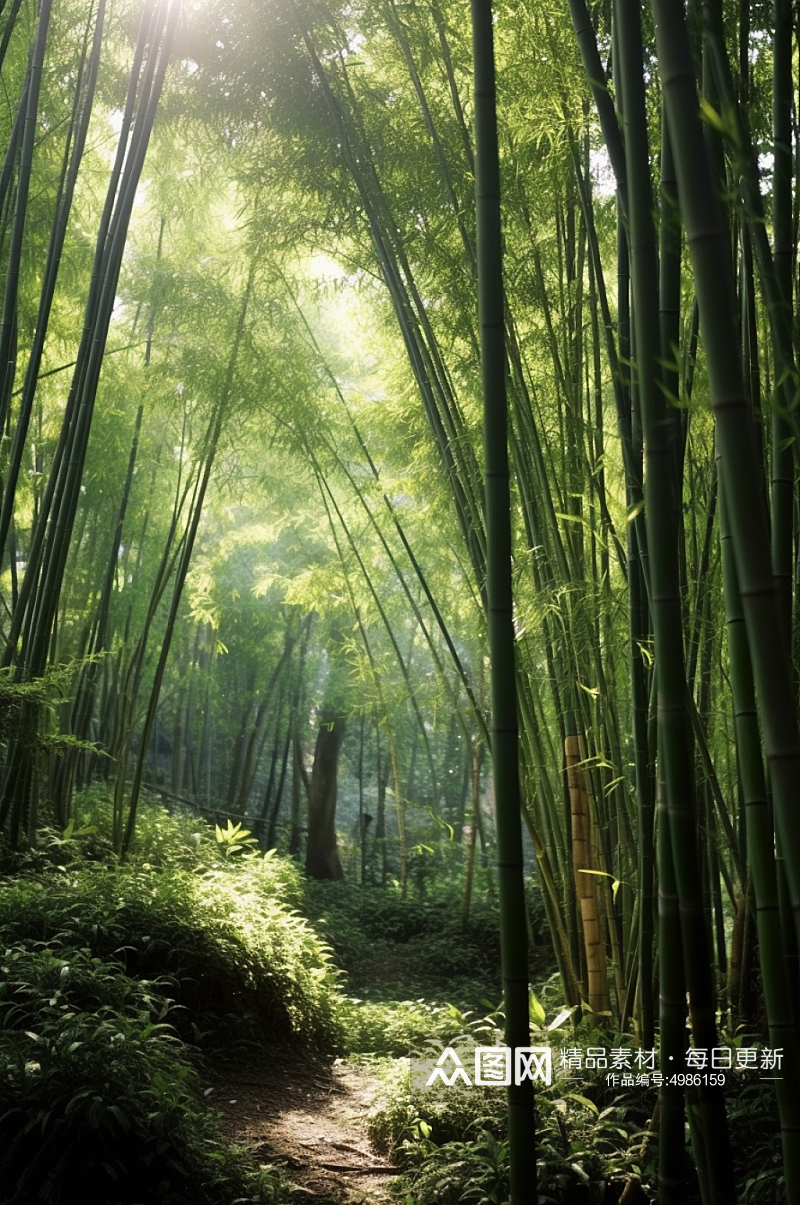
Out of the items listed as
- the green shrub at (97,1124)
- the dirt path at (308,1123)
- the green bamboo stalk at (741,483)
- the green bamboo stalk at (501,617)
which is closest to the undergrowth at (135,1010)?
the green shrub at (97,1124)

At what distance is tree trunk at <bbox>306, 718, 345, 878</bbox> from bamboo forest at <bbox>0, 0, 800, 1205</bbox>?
2.96 meters

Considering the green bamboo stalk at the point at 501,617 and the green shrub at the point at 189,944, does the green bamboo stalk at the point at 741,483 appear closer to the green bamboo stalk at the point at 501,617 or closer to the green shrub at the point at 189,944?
the green bamboo stalk at the point at 501,617

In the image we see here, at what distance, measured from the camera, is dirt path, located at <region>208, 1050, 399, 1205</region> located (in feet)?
7.45

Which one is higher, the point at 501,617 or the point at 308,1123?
the point at 501,617

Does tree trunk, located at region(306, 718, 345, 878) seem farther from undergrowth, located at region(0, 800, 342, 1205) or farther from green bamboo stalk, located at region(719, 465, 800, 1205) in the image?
green bamboo stalk, located at region(719, 465, 800, 1205)

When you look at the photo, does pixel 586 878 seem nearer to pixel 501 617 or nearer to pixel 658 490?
pixel 501 617

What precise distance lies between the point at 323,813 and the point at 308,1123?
22.7 ft

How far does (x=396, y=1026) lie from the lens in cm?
377

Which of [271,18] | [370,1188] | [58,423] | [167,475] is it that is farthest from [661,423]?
[167,475]

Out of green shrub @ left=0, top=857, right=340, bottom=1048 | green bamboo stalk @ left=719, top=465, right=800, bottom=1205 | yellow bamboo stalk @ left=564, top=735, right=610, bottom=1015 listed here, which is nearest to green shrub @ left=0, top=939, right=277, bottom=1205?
green shrub @ left=0, top=857, right=340, bottom=1048

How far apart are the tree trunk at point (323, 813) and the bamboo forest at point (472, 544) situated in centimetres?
296

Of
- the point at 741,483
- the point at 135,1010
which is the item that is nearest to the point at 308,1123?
the point at 135,1010

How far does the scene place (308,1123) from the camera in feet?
9.15

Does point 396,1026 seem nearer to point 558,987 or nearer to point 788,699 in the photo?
point 558,987
